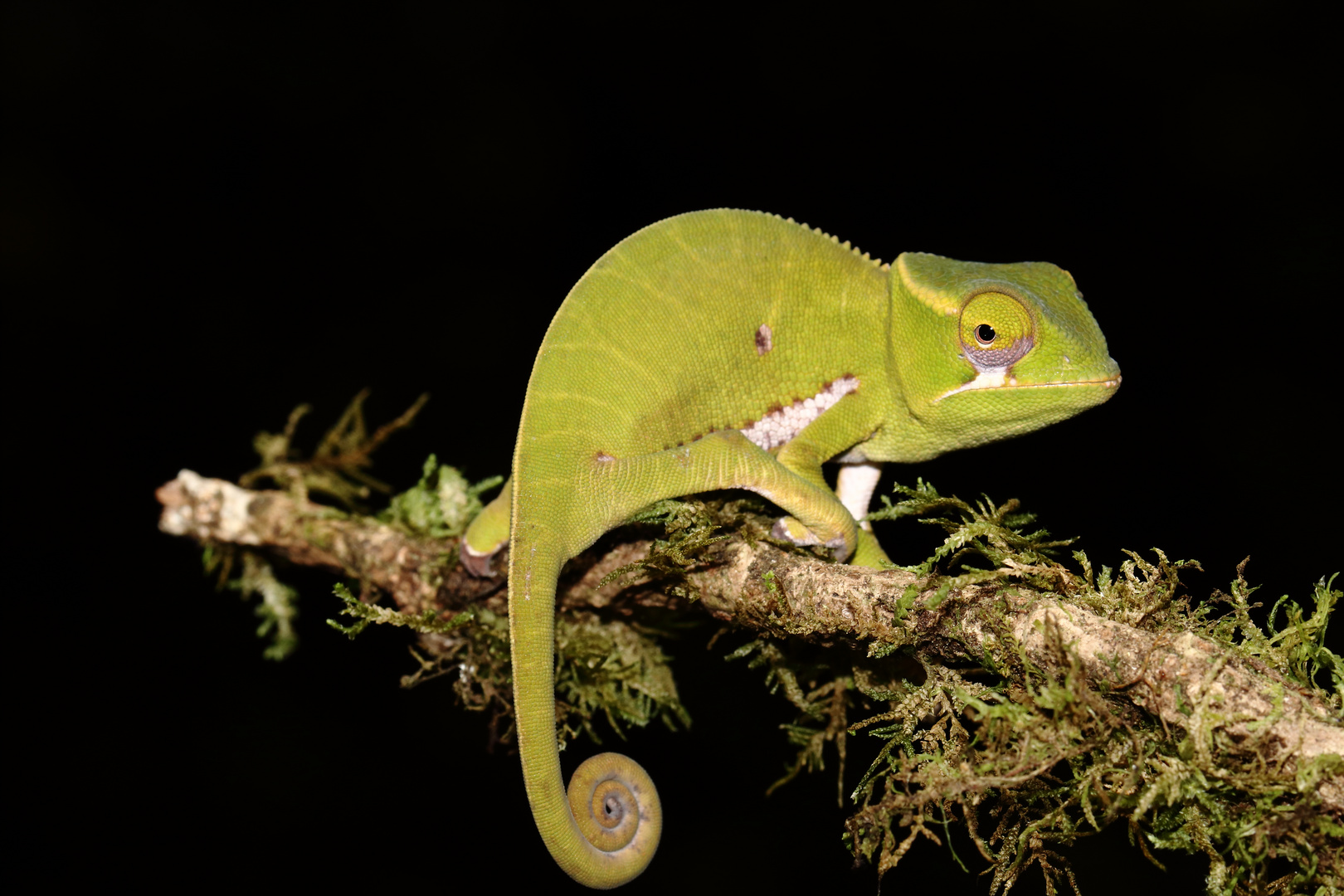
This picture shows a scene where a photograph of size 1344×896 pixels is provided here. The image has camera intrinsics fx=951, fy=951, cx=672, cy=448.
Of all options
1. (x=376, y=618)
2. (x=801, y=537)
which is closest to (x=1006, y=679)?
(x=801, y=537)

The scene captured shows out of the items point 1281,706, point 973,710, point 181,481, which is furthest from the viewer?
point 181,481

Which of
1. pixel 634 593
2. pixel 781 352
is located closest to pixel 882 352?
pixel 781 352

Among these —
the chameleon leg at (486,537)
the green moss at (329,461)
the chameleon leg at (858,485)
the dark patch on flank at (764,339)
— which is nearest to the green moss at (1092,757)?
the dark patch on flank at (764,339)

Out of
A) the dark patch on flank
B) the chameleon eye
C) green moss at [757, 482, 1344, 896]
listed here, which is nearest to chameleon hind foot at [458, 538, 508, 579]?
the dark patch on flank

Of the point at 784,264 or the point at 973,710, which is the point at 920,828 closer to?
the point at 973,710

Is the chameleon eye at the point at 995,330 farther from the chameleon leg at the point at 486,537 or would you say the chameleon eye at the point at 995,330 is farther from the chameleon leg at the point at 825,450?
the chameleon leg at the point at 486,537

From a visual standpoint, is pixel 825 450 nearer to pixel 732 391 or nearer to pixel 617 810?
pixel 732 391

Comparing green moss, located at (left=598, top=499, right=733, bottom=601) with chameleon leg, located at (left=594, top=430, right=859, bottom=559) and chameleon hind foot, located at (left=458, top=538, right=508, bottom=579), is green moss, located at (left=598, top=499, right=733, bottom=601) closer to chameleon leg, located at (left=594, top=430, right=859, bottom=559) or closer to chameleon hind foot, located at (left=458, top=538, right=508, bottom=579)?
chameleon leg, located at (left=594, top=430, right=859, bottom=559)
